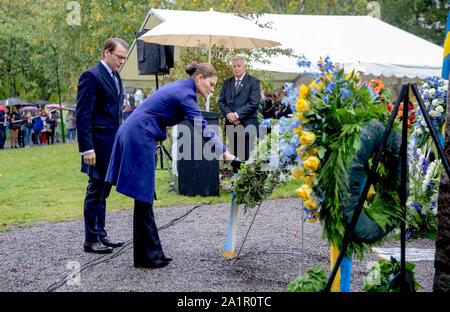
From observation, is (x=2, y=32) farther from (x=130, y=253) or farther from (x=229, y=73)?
(x=130, y=253)

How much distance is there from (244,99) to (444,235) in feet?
23.0

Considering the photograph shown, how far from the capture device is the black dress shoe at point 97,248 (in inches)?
265

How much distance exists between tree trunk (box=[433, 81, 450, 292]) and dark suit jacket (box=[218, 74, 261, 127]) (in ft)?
22.3

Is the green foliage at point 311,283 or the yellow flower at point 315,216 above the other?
the yellow flower at point 315,216

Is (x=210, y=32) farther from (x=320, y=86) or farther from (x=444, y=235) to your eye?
(x=444, y=235)

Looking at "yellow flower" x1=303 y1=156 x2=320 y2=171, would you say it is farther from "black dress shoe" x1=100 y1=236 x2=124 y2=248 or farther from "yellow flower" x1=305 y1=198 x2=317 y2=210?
"black dress shoe" x1=100 y1=236 x2=124 y2=248

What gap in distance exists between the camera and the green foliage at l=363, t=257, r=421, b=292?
446cm

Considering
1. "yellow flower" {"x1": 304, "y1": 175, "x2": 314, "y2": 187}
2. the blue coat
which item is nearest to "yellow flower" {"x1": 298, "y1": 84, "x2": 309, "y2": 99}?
"yellow flower" {"x1": 304, "y1": 175, "x2": 314, "y2": 187}

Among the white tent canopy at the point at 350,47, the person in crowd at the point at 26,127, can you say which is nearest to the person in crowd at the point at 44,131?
the person in crowd at the point at 26,127

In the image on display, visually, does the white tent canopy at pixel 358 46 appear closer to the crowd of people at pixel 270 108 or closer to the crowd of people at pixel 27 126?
the crowd of people at pixel 270 108

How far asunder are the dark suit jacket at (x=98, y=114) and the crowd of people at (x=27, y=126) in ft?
77.9

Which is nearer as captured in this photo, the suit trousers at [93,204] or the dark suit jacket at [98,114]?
the dark suit jacket at [98,114]

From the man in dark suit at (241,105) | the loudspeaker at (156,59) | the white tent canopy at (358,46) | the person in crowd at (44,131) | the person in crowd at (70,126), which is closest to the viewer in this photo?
the man in dark suit at (241,105)

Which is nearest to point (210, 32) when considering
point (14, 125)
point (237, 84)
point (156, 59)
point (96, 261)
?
point (237, 84)
